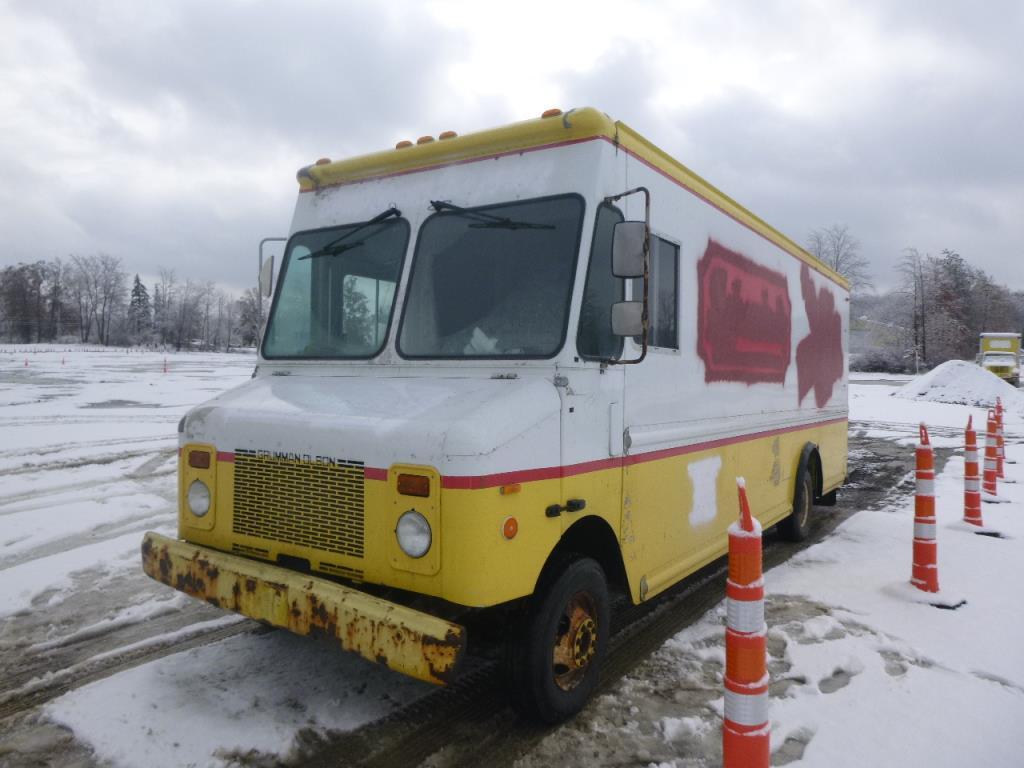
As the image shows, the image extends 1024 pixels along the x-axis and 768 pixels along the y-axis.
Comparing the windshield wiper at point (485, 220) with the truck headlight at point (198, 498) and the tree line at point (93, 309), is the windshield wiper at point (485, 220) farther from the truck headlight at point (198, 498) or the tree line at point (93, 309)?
the tree line at point (93, 309)

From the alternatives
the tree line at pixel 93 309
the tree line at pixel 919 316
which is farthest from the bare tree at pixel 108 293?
the tree line at pixel 919 316

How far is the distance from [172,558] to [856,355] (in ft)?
203

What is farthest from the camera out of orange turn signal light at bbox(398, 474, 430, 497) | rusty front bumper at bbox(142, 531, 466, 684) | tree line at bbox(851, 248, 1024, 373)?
tree line at bbox(851, 248, 1024, 373)

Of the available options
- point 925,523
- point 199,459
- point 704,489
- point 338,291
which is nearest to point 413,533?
point 199,459

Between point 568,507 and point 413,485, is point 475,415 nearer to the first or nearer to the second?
point 413,485

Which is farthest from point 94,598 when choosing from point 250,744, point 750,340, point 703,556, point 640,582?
point 750,340

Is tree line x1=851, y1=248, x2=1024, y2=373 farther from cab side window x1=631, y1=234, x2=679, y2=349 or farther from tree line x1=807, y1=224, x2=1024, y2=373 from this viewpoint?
cab side window x1=631, y1=234, x2=679, y2=349

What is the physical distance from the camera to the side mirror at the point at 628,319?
3.46m

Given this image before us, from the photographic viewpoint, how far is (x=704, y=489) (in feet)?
16.1

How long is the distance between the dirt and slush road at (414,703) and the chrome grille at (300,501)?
962 mm

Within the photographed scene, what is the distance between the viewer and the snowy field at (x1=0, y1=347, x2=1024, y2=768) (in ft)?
10.7

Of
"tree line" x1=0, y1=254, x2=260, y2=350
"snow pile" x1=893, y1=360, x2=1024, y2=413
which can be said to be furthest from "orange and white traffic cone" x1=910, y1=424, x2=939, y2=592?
"tree line" x1=0, y1=254, x2=260, y2=350

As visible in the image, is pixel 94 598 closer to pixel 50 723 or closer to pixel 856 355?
pixel 50 723

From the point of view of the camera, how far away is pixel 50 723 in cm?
338
